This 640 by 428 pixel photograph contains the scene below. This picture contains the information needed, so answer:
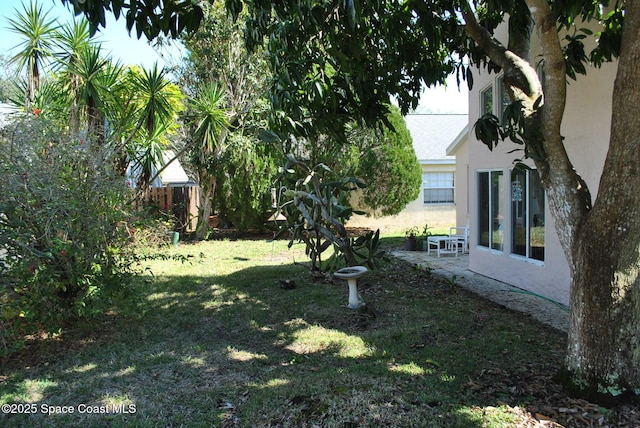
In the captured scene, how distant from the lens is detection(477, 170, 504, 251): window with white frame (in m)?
9.70

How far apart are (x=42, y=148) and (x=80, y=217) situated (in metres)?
0.92

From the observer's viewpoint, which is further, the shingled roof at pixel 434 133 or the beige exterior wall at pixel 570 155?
the shingled roof at pixel 434 133

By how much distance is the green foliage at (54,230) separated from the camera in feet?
16.5

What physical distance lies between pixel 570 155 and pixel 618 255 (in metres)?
4.20

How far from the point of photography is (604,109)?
22.0 ft

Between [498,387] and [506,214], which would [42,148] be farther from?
[506,214]

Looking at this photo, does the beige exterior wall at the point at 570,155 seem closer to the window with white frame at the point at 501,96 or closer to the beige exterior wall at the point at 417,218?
the window with white frame at the point at 501,96

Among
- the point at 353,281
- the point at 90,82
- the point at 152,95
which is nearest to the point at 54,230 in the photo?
the point at 353,281

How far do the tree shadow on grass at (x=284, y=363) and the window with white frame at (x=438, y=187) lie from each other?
45.8 feet

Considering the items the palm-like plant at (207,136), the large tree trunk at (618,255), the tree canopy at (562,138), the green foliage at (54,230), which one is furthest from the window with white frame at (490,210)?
the palm-like plant at (207,136)

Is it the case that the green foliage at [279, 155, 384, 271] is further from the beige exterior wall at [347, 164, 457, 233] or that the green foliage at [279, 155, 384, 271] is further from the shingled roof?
the shingled roof

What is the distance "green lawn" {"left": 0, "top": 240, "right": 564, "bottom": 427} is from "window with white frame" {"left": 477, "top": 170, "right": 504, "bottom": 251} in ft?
5.70

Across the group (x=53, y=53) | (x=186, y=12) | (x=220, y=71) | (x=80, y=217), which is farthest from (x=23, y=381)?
(x=220, y=71)

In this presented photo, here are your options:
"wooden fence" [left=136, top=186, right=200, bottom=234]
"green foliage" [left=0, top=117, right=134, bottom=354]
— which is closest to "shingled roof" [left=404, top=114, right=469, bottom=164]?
"wooden fence" [left=136, top=186, right=200, bottom=234]
